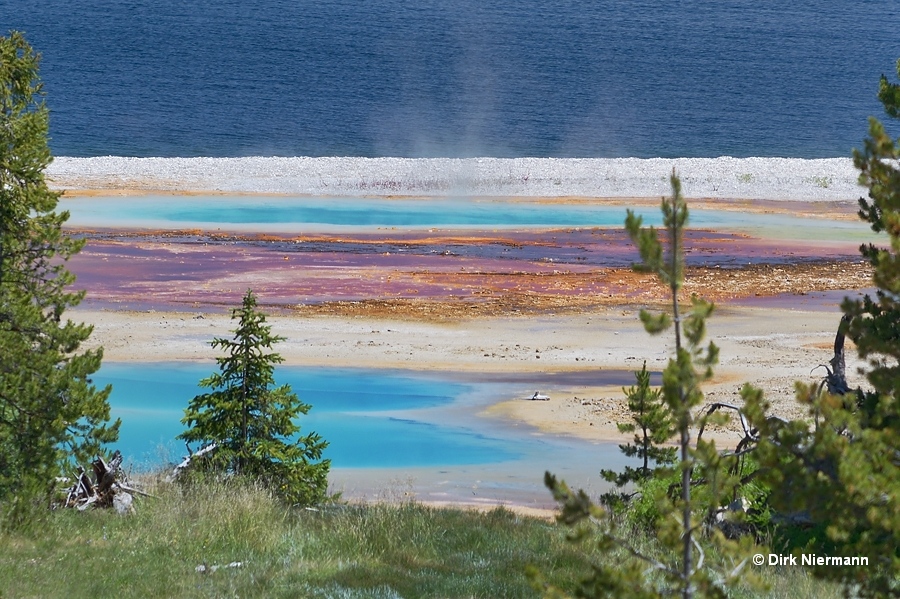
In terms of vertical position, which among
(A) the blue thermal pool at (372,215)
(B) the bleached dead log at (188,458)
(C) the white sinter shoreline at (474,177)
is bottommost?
(B) the bleached dead log at (188,458)

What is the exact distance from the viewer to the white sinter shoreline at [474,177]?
45.5 meters

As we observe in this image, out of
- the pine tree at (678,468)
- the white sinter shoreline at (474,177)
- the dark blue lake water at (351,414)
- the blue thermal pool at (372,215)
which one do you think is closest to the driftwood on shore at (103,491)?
the dark blue lake water at (351,414)

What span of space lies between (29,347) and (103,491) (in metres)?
1.59

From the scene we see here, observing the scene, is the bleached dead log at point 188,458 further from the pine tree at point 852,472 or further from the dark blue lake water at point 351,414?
the pine tree at point 852,472

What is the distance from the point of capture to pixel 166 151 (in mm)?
66938

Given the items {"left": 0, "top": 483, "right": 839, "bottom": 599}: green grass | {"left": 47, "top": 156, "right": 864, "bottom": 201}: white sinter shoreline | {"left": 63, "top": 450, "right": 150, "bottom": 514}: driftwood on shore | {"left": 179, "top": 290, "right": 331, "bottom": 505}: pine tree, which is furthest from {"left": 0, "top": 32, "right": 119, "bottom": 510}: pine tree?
{"left": 47, "top": 156, "right": 864, "bottom": 201}: white sinter shoreline

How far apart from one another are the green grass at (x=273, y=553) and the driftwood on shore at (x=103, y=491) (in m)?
0.25

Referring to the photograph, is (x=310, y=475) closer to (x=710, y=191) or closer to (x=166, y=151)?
(x=710, y=191)

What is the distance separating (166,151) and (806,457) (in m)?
65.9

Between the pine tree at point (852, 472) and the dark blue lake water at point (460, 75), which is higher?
the dark blue lake water at point (460, 75)

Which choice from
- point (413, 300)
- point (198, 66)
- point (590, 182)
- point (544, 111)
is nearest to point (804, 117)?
point (544, 111)

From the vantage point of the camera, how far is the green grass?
300 inches

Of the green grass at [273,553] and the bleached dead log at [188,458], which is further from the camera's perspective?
the bleached dead log at [188,458]

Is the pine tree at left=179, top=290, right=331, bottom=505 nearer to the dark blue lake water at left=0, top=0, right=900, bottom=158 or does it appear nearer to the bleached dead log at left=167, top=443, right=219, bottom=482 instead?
the bleached dead log at left=167, top=443, right=219, bottom=482
